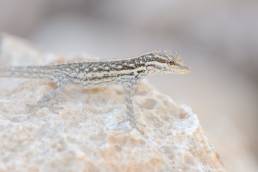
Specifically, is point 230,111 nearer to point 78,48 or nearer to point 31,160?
point 78,48

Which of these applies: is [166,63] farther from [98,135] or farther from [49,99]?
[98,135]

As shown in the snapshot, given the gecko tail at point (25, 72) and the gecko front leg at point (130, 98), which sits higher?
the gecko tail at point (25, 72)

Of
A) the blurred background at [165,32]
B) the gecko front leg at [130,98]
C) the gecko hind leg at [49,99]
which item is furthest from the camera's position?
the blurred background at [165,32]

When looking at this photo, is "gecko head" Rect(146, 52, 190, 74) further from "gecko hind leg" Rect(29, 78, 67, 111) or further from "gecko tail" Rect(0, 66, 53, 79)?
"gecko tail" Rect(0, 66, 53, 79)

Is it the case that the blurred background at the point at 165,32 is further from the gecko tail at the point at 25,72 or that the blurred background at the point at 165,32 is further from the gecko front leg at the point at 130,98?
the gecko front leg at the point at 130,98

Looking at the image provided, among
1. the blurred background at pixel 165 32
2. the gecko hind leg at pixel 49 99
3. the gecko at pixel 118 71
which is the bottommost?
the gecko hind leg at pixel 49 99

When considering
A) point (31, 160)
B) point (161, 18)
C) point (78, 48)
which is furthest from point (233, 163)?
point (161, 18)

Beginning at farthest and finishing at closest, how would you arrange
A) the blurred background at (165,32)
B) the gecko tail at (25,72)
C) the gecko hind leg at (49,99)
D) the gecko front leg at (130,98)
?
the blurred background at (165,32) → the gecko tail at (25,72) → the gecko hind leg at (49,99) → the gecko front leg at (130,98)

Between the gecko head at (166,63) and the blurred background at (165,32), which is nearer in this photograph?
the gecko head at (166,63)

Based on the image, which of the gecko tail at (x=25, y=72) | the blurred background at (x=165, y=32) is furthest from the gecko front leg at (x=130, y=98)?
the blurred background at (x=165, y=32)
